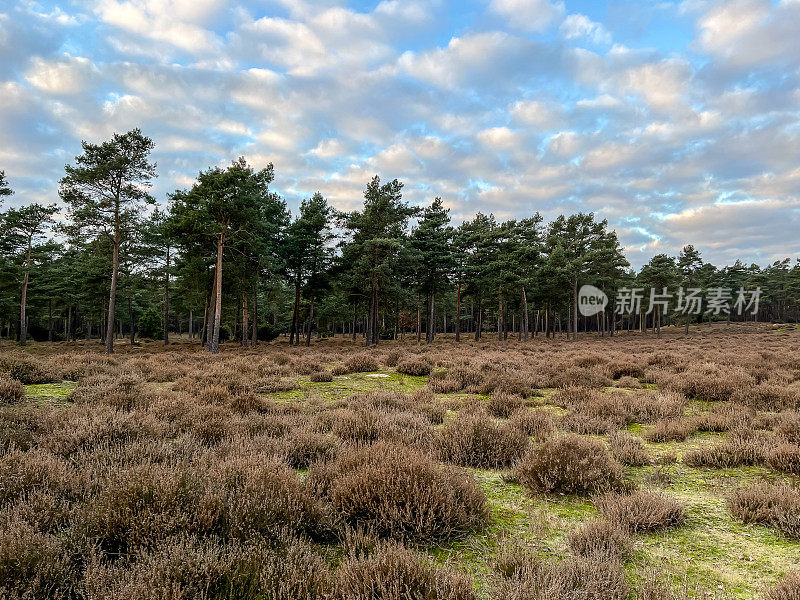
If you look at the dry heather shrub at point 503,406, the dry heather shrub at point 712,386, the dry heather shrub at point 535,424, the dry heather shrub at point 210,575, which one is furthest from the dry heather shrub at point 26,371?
the dry heather shrub at point 712,386

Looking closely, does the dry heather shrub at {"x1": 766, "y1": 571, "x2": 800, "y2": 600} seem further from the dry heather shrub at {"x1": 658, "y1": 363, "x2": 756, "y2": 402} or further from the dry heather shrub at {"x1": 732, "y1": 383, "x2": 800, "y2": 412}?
the dry heather shrub at {"x1": 658, "y1": 363, "x2": 756, "y2": 402}

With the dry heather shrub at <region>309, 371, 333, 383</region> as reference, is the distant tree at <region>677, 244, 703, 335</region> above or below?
above

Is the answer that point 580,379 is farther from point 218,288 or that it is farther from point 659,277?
point 659,277

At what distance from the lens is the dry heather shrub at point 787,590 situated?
212cm

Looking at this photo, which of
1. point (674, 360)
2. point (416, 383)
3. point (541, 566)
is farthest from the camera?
point (674, 360)

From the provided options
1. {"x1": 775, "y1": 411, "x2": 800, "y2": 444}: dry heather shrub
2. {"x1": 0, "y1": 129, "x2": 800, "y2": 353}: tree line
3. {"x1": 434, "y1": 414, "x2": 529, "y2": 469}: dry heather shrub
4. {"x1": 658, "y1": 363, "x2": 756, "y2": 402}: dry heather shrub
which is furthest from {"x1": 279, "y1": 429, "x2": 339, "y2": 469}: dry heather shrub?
{"x1": 0, "y1": 129, "x2": 800, "y2": 353}: tree line

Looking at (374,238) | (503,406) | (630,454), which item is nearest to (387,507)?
(630,454)

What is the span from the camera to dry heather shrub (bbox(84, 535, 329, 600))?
6.51 feet

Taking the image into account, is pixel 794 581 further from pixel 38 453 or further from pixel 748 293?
pixel 748 293

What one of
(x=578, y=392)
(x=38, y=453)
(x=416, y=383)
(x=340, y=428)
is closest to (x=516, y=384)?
(x=578, y=392)

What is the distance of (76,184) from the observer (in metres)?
21.6

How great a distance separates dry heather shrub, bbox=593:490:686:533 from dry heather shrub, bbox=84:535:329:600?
2.43m

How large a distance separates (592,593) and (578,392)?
272 inches

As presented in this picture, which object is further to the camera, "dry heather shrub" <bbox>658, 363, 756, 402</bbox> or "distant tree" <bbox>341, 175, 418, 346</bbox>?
"distant tree" <bbox>341, 175, 418, 346</bbox>
